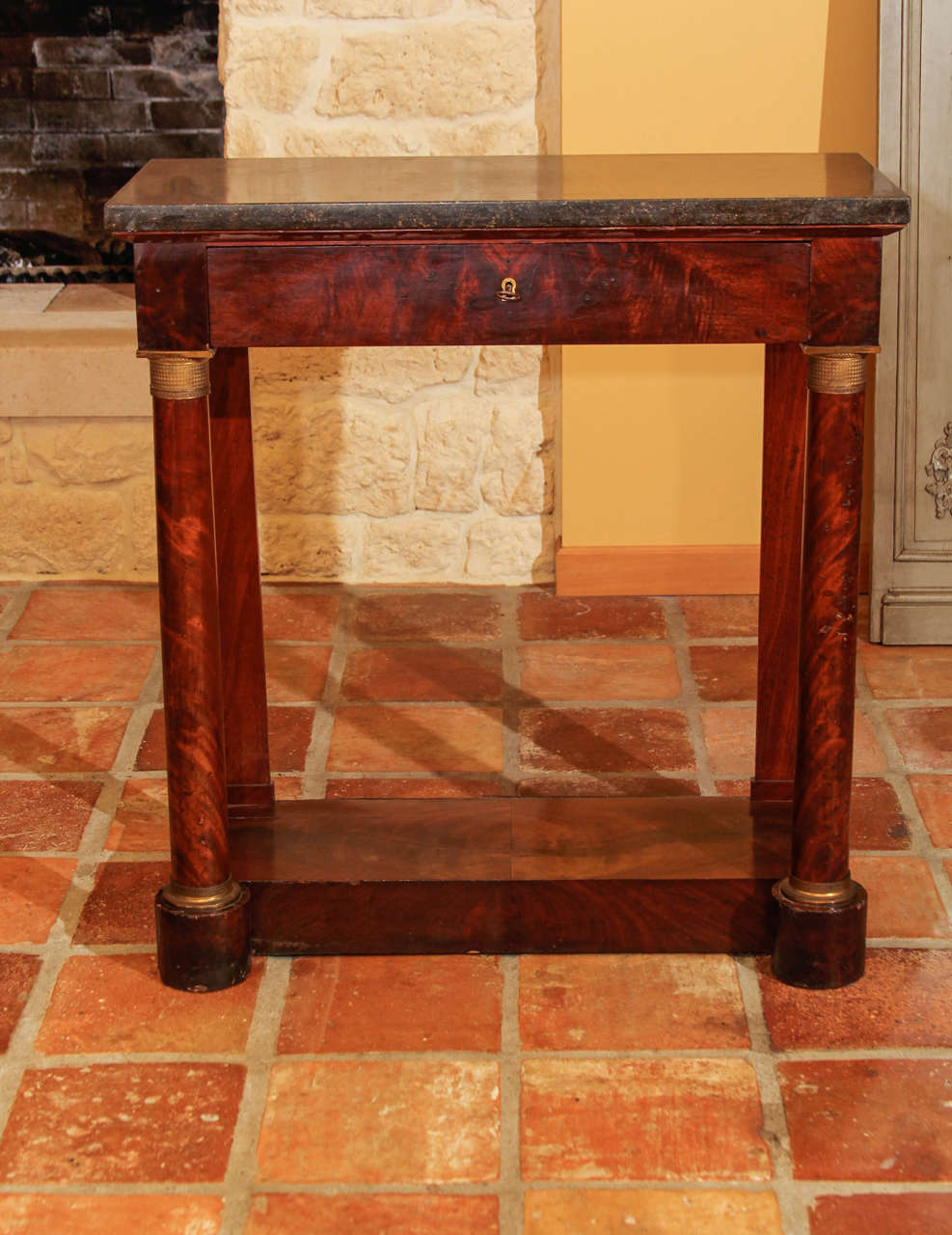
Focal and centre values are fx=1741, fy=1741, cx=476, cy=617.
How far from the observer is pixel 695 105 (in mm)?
3428

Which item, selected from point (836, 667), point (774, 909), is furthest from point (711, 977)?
point (836, 667)

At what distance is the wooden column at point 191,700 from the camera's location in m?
2.11

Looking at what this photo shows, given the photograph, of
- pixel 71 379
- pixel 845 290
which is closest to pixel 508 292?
pixel 845 290

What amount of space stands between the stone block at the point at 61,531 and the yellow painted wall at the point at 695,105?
3.46ft

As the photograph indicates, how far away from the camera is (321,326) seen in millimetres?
2074

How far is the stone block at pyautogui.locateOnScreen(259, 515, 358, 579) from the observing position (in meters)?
3.80

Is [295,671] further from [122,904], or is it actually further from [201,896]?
[201,896]

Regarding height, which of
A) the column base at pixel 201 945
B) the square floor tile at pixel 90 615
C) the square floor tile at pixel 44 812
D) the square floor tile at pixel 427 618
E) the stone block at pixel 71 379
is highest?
the stone block at pixel 71 379

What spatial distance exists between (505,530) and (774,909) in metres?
1.58

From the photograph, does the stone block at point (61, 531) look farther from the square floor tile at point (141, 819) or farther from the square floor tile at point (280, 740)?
the square floor tile at point (141, 819)

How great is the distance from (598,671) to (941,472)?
80 centimetres

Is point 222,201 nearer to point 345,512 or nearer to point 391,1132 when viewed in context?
point 391,1132

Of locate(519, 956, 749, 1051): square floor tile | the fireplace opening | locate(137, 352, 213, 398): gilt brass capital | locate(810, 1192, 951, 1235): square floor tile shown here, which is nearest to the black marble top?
locate(137, 352, 213, 398): gilt brass capital

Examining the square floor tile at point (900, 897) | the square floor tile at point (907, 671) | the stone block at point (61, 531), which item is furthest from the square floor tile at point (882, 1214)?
the stone block at point (61, 531)
